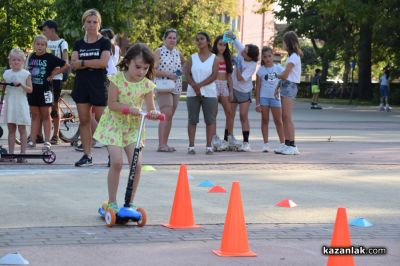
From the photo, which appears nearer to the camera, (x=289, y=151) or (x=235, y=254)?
(x=235, y=254)

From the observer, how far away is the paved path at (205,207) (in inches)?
236

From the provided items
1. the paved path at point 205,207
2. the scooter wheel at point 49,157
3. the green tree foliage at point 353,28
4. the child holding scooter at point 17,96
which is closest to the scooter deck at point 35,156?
the scooter wheel at point 49,157

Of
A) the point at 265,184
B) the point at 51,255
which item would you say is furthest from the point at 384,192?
the point at 51,255

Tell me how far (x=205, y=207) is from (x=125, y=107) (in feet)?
5.23

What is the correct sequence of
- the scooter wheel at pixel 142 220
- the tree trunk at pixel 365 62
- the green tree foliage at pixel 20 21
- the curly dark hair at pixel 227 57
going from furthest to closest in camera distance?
the tree trunk at pixel 365 62, the green tree foliage at pixel 20 21, the curly dark hair at pixel 227 57, the scooter wheel at pixel 142 220

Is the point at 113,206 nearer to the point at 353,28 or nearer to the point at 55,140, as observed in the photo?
the point at 55,140

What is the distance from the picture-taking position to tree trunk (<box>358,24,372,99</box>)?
47.8m

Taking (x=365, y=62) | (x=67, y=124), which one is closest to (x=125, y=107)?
(x=67, y=124)

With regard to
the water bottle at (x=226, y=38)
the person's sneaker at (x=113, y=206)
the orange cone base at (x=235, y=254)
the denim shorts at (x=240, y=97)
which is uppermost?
the water bottle at (x=226, y=38)

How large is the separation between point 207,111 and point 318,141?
4204 mm

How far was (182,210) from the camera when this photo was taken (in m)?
6.99

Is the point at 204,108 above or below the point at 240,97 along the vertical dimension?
below

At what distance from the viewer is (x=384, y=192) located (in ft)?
30.9

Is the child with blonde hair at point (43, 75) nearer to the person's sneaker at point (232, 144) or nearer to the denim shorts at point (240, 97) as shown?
the denim shorts at point (240, 97)
